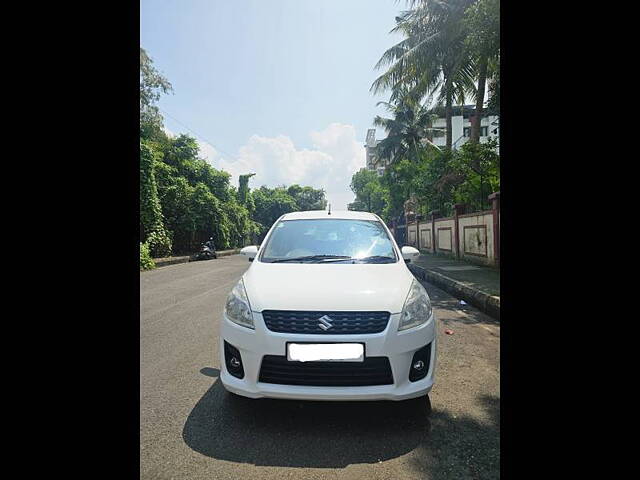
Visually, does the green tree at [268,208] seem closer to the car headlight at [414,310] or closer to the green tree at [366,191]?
the green tree at [366,191]

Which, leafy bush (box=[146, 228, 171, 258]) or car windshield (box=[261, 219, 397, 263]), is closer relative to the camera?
car windshield (box=[261, 219, 397, 263])

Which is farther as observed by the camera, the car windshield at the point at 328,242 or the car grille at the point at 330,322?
the car windshield at the point at 328,242

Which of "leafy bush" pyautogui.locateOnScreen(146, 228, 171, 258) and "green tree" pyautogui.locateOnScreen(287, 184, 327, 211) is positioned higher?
"green tree" pyautogui.locateOnScreen(287, 184, 327, 211)

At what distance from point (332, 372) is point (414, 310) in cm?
67

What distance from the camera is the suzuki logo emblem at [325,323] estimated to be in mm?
2193

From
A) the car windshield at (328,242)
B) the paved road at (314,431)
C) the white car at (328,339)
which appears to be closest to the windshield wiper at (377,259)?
the car windshield at (328,242)

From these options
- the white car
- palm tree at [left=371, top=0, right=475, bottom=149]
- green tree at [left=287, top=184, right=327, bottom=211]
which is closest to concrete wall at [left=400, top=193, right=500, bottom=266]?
palm tree at [left=371, top=0, right=475, bottom=149]

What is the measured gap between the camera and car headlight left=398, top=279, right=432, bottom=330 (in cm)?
231

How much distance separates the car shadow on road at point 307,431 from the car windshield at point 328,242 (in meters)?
1.17

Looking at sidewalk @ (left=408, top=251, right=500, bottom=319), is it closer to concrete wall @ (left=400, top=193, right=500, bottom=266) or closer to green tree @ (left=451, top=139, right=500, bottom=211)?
concrete wall @ (left=400, top=193, right=500, bottom=266)

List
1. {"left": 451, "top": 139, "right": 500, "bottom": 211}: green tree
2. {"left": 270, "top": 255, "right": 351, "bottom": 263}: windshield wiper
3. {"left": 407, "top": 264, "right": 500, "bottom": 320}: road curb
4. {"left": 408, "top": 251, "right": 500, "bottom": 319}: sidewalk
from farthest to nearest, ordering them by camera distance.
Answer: {"left": 451, "top": 139, "right": 500, "bottom": 211}: green tree
{"left": 408, "top": 251, "right": 500, "bottom": 319}: sidewalk
{"left": 407, "top": 264, "right": 500, "bottom": 320}: road curb
{"left": 270, "top": 255, "right": 351, "bottom": 263}: windshield wiper

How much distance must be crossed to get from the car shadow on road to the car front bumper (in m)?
0.23
